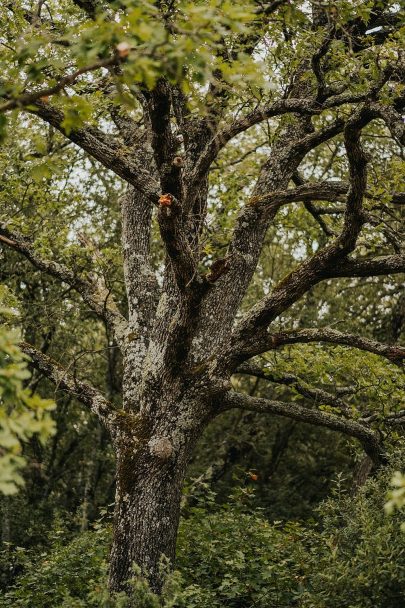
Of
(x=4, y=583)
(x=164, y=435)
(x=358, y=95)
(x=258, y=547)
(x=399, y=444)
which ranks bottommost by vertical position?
(x=4, y=583)

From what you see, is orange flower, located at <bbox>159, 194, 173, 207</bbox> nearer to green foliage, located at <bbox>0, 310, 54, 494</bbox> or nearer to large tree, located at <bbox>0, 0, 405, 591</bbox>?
large tree, located at <bbox>0, 0, 405, 591</bbox>

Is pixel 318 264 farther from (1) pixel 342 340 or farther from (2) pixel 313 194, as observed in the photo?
(1) pixel 342 340

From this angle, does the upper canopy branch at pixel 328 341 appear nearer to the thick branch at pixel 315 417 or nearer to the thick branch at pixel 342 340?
the thick branch at pixel 342 340

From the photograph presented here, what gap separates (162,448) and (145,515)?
705 millimetres

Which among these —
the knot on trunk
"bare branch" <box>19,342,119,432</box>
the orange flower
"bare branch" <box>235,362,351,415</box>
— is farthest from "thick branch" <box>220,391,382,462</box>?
the orange flower

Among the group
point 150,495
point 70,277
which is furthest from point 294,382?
point 70,277

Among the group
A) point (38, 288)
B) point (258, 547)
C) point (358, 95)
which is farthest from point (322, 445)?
point (358, 95)

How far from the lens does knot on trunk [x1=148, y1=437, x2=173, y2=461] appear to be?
6871mm

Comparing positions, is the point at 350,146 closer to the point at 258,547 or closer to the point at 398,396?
the point at 398,396

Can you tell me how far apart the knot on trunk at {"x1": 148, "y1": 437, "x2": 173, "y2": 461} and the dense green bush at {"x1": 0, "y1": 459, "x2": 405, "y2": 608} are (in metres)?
1.20

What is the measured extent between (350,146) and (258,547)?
5415mm

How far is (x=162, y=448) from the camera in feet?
22.5

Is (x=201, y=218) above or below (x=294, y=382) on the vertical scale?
above

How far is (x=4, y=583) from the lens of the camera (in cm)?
1180
